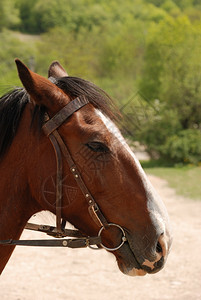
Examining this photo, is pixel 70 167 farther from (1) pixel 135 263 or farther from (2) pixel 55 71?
(2) pixel 55 71

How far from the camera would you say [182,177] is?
13.2 meters

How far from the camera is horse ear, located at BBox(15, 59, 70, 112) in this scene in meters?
1.57

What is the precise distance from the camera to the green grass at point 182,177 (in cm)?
1048

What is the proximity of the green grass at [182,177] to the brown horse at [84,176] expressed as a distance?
27.2 feet

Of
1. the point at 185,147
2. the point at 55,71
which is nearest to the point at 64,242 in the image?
the point at 55,71

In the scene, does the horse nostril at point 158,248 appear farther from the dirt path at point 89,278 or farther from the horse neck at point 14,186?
the dirt path at point 89,278

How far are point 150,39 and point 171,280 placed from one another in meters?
17.5

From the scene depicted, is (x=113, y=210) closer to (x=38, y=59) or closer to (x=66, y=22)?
(x=38, y=59)

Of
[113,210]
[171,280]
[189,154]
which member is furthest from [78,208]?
[189,154]

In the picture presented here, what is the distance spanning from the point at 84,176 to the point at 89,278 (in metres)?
3.31

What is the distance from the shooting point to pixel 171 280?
15.4 feet

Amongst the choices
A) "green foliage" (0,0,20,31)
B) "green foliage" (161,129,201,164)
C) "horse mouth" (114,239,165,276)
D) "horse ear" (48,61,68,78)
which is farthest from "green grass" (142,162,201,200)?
"green foliage" (0,0,20,31)

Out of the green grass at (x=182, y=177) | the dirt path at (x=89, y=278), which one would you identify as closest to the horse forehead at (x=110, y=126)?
the dirt path at (x=89, y=278)

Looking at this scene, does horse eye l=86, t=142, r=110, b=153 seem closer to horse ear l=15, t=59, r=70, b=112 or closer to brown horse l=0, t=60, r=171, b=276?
brown horse l=0, t=60, r=171, b=276
